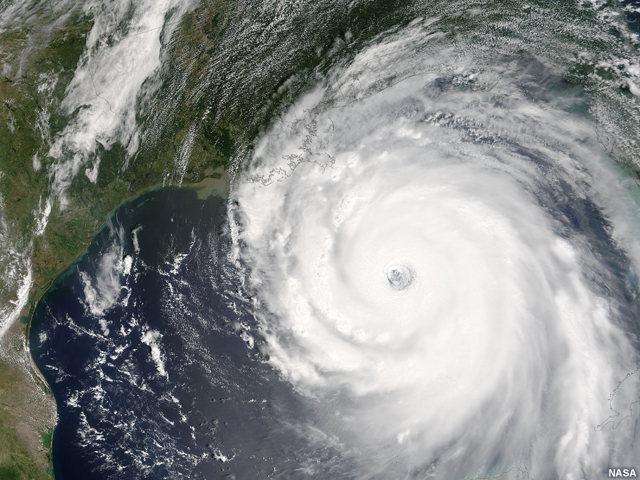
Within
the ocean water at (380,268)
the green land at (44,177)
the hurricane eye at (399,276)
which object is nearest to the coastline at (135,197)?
the green land at (44,177)

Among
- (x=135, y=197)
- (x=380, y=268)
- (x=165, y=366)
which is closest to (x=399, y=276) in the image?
(x=380, y=268)

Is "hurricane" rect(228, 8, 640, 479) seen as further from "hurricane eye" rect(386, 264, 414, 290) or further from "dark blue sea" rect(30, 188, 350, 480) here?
"dark blue sea" rect(30, 188, 350, 480)

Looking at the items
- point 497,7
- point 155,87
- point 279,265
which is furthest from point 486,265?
point 155,87

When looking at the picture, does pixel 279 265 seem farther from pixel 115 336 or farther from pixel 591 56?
pixel 591 56

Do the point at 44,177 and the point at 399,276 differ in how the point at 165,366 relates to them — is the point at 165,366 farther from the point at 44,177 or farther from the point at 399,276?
the point at 399,276

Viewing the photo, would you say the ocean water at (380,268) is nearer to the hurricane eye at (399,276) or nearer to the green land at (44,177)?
the hurricane eye at (399,276)

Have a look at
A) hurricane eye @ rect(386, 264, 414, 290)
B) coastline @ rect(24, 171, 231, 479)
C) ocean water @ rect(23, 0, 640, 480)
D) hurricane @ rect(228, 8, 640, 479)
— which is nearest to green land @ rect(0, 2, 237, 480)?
coastline @ rect(24, 171, 231, 479)
